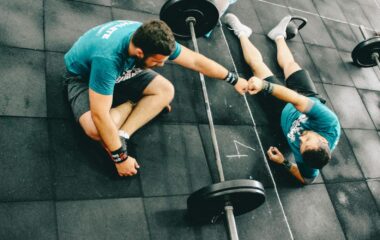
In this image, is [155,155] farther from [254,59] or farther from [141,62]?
[254,59]

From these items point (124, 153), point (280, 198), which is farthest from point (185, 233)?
point (280, 198)

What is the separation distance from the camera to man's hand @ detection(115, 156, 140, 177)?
2.35 m

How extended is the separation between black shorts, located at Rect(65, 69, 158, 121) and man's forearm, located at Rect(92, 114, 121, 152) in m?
0.30

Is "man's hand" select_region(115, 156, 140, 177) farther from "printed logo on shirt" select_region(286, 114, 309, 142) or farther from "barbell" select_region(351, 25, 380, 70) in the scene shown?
"barbell" select_region(351, 25, 380, 70)

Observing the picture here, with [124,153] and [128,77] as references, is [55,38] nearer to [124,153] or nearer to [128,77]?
[128,77]

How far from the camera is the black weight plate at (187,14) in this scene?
3.02 meters

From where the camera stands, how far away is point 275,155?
304cm

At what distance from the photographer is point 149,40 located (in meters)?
1.90

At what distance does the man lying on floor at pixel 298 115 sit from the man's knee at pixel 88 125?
121 centimetres

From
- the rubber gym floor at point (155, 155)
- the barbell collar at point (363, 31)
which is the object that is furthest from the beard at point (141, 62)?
the barbell collar at point (363, 31)

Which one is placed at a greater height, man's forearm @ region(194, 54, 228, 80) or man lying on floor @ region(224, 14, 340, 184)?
man's forearm @ region(194, 54, 228, 80)

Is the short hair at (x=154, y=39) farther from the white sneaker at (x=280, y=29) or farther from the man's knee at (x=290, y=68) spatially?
the white sneaker at (x=280, y=29)

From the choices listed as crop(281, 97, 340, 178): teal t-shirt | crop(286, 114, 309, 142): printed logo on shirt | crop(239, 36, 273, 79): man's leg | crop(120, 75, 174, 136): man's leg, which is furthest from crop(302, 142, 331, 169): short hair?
crop(120, 75, 174, 136): man's leg

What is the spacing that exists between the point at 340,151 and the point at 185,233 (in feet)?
6.66
